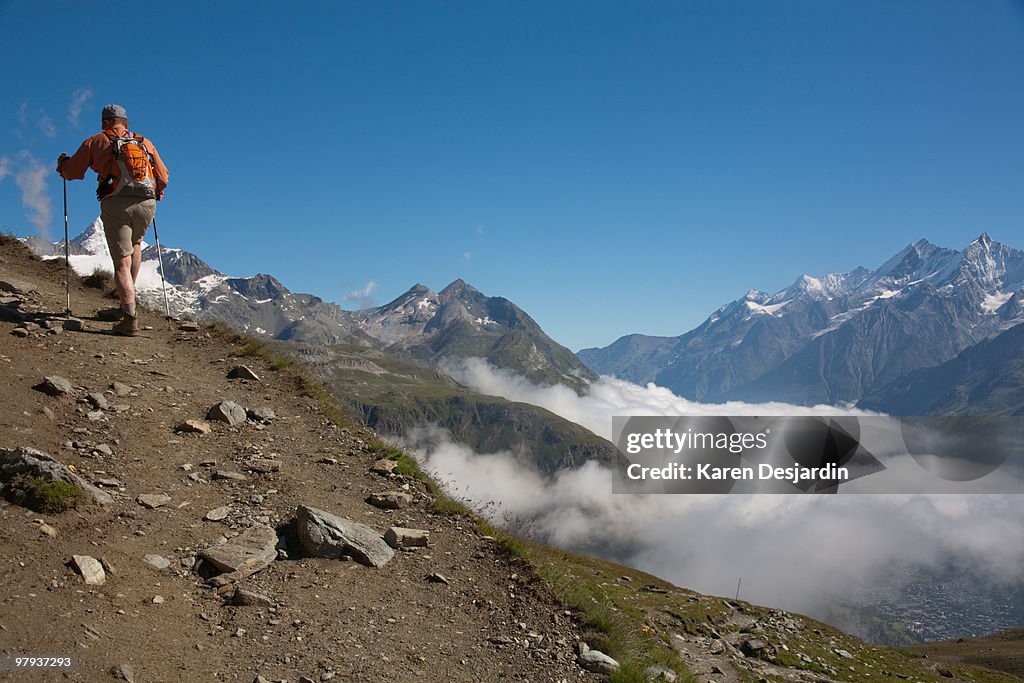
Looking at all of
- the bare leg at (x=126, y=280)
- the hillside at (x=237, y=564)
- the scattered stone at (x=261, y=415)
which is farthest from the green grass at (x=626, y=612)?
the bare leg at (x=126, y=280)

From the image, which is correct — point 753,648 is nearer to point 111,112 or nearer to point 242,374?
point 242,374

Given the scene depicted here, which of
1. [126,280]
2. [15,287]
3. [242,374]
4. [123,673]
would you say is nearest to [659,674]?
[123,673]

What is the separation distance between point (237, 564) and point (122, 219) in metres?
10.8

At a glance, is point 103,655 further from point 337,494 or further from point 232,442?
point 232,442

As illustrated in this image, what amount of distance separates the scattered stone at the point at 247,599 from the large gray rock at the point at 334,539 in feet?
4.24

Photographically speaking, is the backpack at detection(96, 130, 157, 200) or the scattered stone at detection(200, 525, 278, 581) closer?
the scattered stone at detection(200, 525, 278, 581)

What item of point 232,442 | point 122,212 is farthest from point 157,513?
point 122,212

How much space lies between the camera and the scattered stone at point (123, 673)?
606 centimetres

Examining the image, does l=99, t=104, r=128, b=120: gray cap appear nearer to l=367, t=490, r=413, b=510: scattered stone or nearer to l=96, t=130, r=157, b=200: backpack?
l=96, t=130, r=157, b=200: backpack

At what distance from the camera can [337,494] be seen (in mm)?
11164

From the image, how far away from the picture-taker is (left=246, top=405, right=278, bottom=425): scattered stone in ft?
43.8

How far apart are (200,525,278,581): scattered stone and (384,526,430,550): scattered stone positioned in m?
1.86

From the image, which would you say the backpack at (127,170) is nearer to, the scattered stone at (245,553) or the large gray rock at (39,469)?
the large gray rock at (39,469)

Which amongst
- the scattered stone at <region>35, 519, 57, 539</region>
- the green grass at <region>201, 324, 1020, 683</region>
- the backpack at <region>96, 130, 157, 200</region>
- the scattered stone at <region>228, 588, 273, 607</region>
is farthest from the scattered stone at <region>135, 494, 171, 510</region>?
the backpack at <region>96, 130, 157, 200</region>
